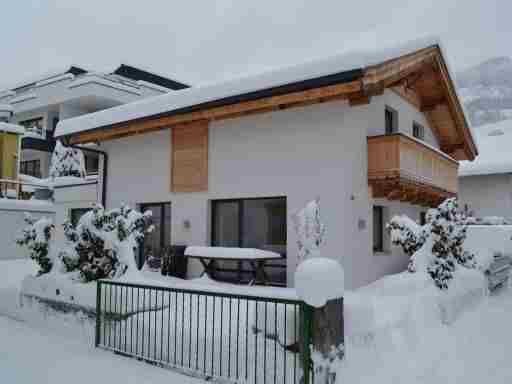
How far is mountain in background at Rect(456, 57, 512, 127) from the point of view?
78750 mm

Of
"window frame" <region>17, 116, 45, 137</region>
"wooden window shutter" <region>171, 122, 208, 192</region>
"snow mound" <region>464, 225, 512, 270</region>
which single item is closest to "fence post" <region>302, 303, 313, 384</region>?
"wooden window shutter" <region>171, 122, 208, 192</region>

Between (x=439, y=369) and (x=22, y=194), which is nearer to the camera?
(x=439, y=369)

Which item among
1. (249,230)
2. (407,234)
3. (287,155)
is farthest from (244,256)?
(407,234)

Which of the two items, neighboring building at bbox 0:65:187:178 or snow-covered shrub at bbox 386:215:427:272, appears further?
neighboring building at bbox 0:65:187:178

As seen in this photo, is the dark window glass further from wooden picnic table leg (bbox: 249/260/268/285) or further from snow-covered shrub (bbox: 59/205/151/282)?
snow-covered shrub (bbox: 59/205/151/282)

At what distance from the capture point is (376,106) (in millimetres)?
11375

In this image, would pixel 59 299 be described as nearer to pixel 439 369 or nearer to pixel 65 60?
pixel 439 369

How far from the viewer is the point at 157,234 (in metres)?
13.2

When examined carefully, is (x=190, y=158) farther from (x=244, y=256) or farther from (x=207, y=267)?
(x=244, y=256)

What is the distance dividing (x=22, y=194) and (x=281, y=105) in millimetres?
14411

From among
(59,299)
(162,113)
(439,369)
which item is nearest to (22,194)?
(162,113)

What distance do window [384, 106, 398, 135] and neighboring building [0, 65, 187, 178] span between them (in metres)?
20.6

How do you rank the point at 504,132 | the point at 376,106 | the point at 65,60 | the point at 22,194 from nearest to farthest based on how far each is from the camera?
the point at 376,106 → the point at 22,194 → the point at 504,132 → the point at 65,60

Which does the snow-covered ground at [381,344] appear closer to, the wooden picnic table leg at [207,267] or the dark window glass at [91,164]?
the wooden picnic table leg at [207,267]
